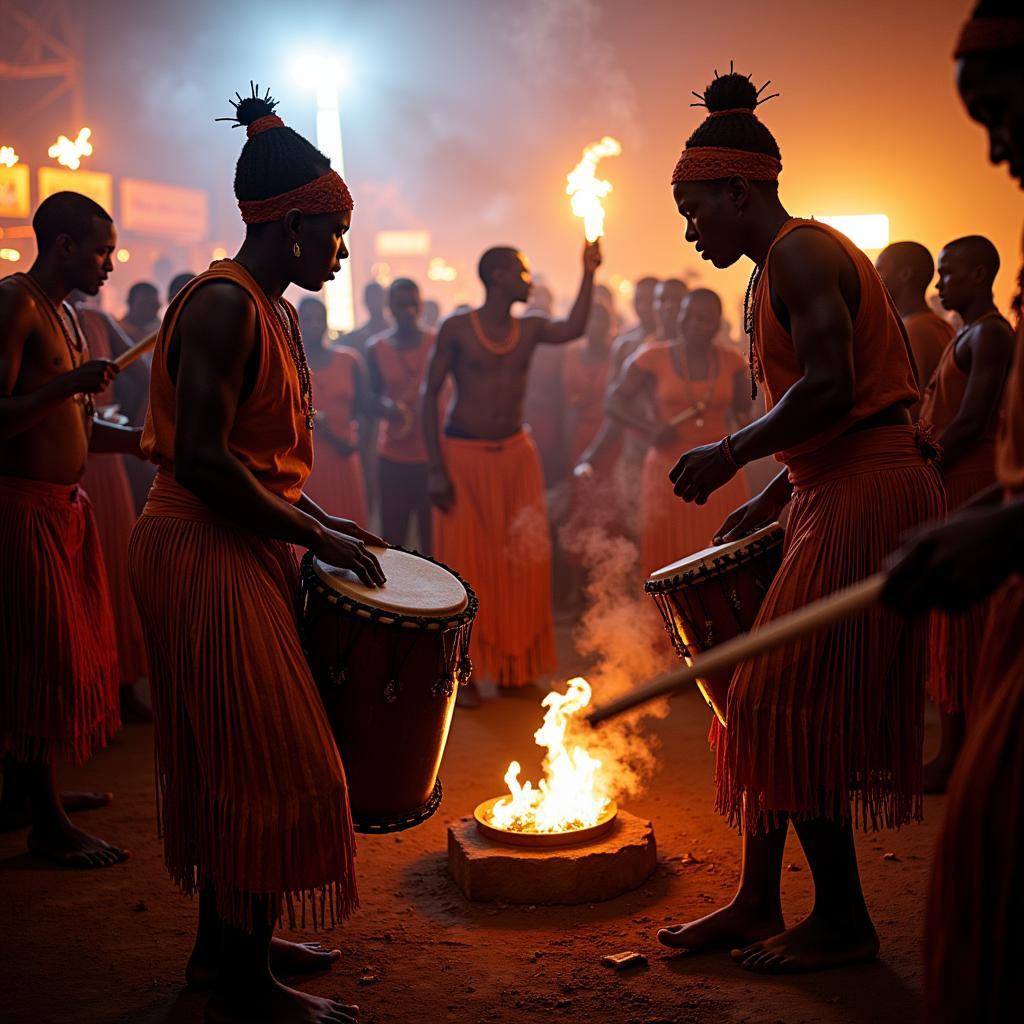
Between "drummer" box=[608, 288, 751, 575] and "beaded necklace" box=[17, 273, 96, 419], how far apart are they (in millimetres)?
3750

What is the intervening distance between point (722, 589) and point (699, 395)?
4.14 meters

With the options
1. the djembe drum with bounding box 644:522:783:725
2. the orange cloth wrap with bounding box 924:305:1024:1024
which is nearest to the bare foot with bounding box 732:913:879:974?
the djembe drum with bounding box 644:522:783:725

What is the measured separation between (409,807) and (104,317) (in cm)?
433

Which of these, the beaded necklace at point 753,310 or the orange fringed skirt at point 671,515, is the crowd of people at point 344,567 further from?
the orange fringed skirt at point 671,515

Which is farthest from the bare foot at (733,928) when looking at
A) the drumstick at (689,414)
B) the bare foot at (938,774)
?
the drumstick at (689,414)

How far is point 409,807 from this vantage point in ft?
10.6

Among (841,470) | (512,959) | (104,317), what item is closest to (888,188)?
(104,317)

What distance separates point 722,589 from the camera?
337 cm

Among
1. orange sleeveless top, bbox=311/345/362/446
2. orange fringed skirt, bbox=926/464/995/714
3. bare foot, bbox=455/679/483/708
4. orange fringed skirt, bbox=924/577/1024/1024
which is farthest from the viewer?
orange sleeveless top, bbox=311/345/362/446

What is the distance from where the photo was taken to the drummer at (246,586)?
2.83m

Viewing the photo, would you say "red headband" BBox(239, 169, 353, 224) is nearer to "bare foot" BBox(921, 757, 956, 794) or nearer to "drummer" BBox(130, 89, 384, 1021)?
"drummer" BBox(130, 89, 384, 1021)

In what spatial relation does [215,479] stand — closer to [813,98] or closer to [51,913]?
[51,913]

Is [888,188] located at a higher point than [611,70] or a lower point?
lower

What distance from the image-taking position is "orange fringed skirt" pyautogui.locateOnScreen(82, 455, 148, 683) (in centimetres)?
623
